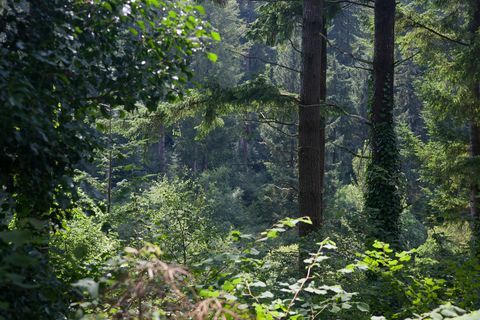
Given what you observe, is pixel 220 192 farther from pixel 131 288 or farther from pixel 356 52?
pixel 131 288

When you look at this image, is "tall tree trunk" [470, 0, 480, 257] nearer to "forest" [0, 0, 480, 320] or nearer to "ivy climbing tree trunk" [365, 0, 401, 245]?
"forest" [0, 0, 480, 320]

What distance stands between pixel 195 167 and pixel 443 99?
26.7m

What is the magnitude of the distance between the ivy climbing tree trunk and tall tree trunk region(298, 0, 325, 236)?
3.14ft

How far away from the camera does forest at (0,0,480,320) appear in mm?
2582

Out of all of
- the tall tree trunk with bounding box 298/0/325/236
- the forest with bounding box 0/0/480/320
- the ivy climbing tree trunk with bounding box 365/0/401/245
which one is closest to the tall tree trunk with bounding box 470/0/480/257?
the forest with bounding box 0/0/480/320

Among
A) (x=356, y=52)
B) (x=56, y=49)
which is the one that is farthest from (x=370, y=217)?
(x=356, y=52)

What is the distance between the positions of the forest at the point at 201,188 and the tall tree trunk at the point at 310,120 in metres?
0.03

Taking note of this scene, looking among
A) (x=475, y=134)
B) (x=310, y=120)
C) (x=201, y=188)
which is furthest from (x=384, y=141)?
(x=201, y=188)

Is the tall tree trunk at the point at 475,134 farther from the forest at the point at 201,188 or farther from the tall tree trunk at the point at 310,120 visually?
the tall tree trunk at the point at 310,120

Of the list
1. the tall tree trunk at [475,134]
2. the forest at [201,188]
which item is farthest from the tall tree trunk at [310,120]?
the tall tree trunk at [475,134]

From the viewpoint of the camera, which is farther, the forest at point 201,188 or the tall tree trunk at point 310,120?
the tall tree trunk at point 310,120

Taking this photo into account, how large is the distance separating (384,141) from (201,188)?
5.12 meters

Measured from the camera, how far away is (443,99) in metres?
11.5

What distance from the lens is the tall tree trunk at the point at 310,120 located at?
29.6ft
